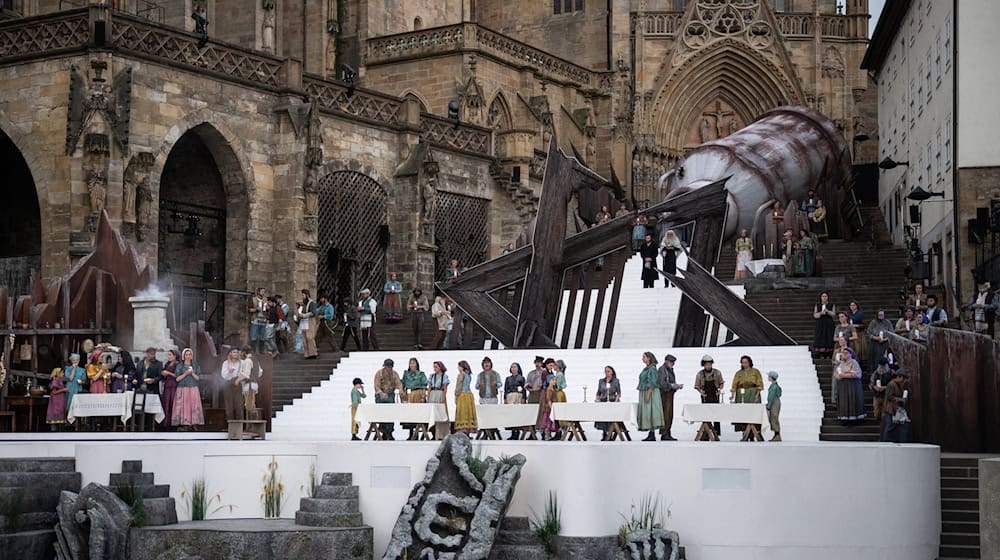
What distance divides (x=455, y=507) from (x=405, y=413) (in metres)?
3.04

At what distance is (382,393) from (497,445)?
13.2 feet

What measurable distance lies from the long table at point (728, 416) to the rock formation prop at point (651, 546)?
2761 mm

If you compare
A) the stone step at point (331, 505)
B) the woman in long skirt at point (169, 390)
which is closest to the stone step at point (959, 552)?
the stone step at point (331, 505)

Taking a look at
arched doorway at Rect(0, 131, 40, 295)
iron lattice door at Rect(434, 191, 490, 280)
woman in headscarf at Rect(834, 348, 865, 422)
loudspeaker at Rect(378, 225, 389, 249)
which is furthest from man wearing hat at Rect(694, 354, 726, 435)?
iron lattice door at Rect(434, 191, 490, 280)

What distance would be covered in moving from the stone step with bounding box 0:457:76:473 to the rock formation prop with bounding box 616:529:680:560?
6.41 metres

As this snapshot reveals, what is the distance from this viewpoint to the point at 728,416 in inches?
733

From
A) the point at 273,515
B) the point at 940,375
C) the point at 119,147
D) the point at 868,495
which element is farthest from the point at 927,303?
the point at 119,147

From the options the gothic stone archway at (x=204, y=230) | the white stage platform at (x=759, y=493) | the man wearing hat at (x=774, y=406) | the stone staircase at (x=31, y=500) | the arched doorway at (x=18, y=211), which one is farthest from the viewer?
the arched doorway at (x=18, y=211)

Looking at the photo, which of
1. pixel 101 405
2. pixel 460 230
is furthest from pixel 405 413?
pixel 460 230

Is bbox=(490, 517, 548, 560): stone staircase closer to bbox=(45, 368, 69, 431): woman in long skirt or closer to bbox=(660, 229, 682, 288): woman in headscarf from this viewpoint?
bbox=(45, 368, 69, 431): woman in long skirt

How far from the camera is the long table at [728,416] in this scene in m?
18.5

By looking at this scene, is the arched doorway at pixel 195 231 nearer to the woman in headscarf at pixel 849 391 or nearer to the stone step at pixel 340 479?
the stone step at pixel 340 479

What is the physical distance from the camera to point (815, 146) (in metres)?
40.4

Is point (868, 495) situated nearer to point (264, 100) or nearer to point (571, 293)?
point (571, 293)
